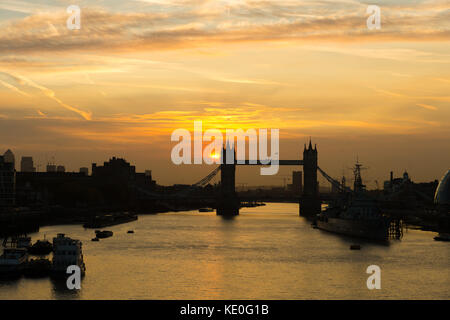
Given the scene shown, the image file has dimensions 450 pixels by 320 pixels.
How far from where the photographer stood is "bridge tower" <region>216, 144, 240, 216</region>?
162m

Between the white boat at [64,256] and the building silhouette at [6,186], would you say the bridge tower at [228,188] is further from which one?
the white boat at [64,256]

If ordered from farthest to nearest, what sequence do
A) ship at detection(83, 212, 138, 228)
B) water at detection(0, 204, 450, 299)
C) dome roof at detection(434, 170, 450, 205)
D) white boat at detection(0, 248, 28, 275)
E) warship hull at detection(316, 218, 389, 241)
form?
dome roof at detection(434, 170, 450, 205)
ship at detection(83, 212, 138, 228)
warship hull at detection(316, 218, 389, 241)
white boat at detection(0, 248, 28, 275)
water at detection(0, 204, 450, 299)

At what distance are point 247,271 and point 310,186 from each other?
131 m

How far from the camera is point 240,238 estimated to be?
77.5 metres

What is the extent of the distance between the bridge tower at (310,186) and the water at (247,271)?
84252 millimetres

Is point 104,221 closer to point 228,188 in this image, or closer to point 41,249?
point 41,249

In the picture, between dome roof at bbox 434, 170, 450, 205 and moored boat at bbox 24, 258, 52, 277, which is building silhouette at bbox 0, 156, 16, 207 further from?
dome roof at bbox 434, 170, 450, 205

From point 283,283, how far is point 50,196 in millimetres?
119232

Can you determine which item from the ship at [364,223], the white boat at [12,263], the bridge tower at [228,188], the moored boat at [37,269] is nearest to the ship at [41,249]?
the white boat at [12,263]

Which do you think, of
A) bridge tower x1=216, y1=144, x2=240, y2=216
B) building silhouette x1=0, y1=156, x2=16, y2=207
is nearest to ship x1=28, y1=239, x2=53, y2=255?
building silhouette x1=0, y1=156, x2=16, y2=207

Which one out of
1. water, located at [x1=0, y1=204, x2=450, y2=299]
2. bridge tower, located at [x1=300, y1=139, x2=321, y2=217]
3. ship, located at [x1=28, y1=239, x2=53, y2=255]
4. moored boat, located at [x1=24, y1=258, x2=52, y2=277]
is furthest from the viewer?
bridge tower, located at [x1=300, y1=139, x2=321, y2=217]

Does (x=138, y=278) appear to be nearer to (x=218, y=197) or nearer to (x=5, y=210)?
(x=5, y=210)

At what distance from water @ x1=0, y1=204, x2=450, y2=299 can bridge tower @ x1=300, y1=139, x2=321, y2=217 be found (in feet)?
276
